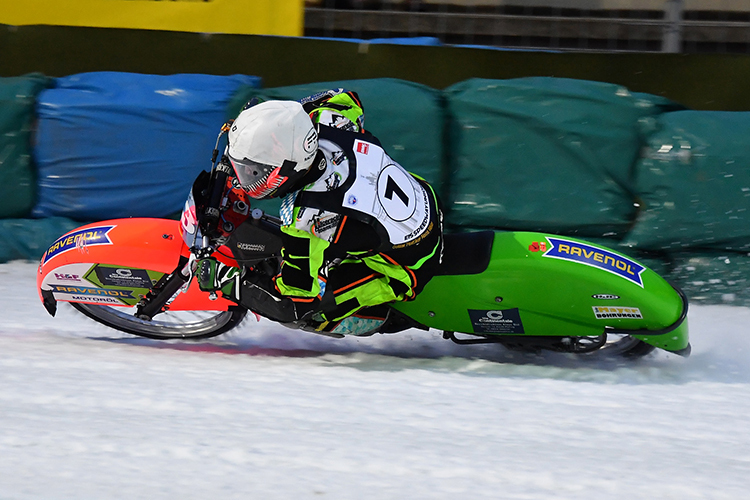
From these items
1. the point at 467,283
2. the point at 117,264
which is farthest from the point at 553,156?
the point at 117,264

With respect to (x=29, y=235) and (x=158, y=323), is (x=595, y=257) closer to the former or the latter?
(x=158, y=323)

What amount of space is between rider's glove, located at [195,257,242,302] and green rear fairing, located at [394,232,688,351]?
802 mm

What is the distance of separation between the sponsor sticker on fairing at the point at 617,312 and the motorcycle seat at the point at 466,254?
585 millimetres

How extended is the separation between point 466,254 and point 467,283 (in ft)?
0.49

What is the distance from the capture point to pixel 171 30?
6.20 m

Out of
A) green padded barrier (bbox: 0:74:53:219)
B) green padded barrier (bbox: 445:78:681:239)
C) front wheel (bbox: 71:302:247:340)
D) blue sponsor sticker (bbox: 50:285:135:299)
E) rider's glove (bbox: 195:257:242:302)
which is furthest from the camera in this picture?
green padded barrier (bbox: 0:74:53:219)

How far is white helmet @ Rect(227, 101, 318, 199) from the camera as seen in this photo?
10.2ft

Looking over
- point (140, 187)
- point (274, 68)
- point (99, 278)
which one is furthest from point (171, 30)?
point (99, 278)

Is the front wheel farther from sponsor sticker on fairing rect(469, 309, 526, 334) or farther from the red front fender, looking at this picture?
sponsor sticker on fairing rect(469, 309, 526, 334)

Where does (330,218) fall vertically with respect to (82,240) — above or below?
above

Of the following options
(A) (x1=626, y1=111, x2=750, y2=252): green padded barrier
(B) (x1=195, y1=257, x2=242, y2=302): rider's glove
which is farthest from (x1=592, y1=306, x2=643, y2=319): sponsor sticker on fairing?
(B) (x1=195, y1=257, x2=242, y2=302): rider's glove

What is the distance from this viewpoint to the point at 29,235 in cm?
525

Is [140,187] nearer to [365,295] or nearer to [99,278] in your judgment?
[99,278]

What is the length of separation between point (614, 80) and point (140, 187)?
139 inches
